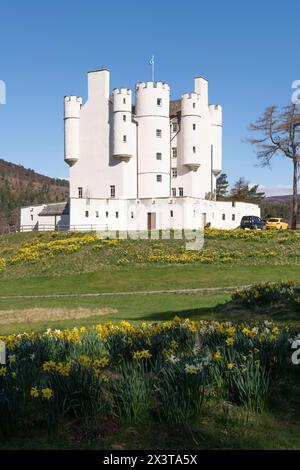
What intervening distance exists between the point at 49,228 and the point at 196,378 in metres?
56.6

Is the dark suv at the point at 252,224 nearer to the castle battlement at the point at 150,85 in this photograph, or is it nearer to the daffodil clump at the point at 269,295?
the castle battlement at the point at 150,85

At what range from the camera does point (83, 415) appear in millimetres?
6219

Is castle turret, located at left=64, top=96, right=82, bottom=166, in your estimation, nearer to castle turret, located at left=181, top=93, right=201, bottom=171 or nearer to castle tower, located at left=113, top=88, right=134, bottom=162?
castle tower, located at left=113, top=88, right=134, bottom=162

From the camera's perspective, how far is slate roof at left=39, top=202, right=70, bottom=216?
6186cm

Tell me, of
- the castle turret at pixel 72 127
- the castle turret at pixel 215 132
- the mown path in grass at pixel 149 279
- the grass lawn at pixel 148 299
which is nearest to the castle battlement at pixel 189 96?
the castle turret at pixel 215 132

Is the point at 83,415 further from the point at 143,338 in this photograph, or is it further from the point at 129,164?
the point at 129,164

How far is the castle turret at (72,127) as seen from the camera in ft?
205

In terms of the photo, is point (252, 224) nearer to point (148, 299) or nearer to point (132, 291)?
point (132, 291)

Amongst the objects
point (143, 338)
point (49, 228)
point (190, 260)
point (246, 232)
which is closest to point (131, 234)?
point (246, 232)

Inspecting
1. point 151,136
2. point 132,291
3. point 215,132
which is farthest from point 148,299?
point 215,132

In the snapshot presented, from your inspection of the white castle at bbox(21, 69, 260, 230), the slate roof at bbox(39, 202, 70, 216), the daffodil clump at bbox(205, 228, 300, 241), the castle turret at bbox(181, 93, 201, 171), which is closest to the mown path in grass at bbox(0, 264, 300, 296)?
the daffodil clump at bbox(205, 228, 300, 241)

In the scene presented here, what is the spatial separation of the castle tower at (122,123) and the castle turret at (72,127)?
4.96 m

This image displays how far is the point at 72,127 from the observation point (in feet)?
205
